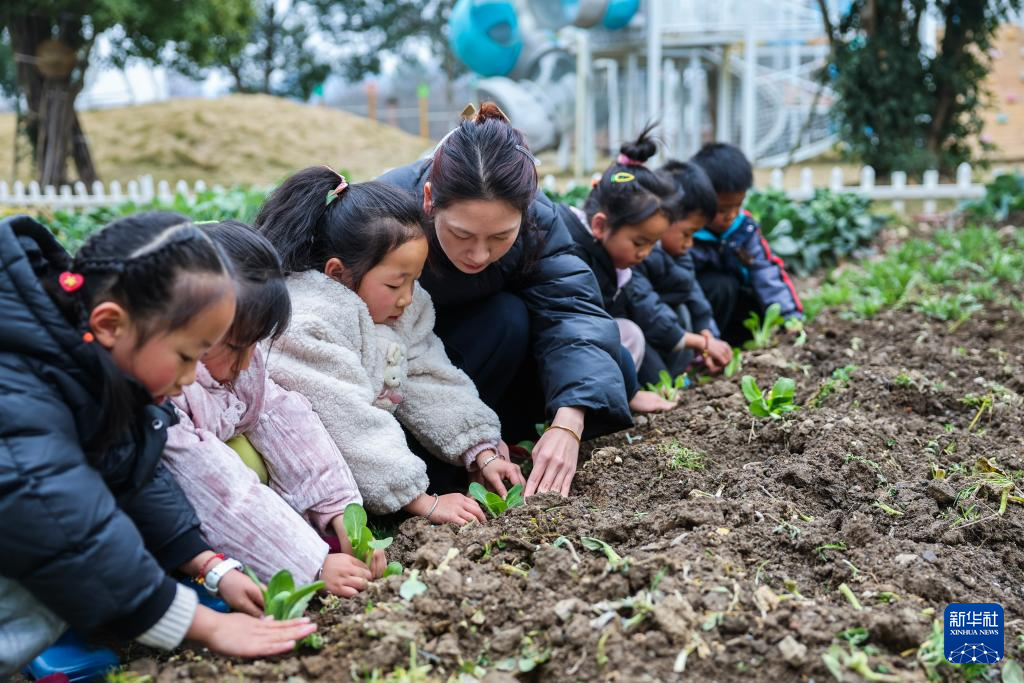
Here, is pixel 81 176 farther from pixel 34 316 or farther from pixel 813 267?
pixel 34 316

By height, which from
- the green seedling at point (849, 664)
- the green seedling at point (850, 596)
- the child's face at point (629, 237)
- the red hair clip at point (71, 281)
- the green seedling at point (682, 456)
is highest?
the red hair clip at point (71, 281)

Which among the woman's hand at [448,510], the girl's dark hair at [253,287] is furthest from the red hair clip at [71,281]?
the woman's hand at [448,510]

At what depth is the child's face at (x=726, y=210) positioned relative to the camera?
448 centimetres

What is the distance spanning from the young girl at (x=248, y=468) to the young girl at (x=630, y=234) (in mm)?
1588

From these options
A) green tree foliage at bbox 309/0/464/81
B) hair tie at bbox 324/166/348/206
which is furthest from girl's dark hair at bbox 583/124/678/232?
green tree foliage at bbox 309/0/464/81

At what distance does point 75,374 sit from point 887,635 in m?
1.53

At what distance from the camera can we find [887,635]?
5.61 ft

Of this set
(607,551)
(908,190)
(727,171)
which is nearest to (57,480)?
(607,551)

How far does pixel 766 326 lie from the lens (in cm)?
434

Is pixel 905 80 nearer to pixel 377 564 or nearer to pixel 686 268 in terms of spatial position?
pixel 686 268

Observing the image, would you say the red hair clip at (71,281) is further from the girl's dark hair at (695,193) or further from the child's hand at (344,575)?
the girl's dark hair at (695,193)

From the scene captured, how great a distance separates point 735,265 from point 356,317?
9.28ft

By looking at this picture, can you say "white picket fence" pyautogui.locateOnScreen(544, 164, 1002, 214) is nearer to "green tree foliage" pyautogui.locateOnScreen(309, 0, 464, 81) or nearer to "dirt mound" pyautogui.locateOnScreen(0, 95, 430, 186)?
"dirt mound" pyautogui.locateOnScreen(0, 95, 430, 186)

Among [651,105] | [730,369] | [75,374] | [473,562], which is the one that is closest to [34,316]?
[75,374]
